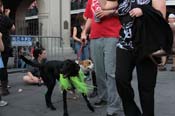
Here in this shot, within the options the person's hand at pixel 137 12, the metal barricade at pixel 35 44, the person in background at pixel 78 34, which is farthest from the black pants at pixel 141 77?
the metal barricade at pixel 35 44

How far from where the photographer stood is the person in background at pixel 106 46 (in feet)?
18.9

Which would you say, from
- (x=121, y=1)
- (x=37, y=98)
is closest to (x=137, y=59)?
(x=121, y=1)

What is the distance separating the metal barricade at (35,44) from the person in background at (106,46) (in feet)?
24.8

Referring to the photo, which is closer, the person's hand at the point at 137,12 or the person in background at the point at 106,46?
the person's hand at the point at 137,12

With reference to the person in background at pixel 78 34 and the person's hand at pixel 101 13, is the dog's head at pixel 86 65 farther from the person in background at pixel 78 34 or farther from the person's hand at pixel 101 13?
the person in background at pixel 78 34

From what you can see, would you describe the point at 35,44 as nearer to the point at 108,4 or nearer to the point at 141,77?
the point at 108,4

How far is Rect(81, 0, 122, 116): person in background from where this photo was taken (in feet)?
18.9

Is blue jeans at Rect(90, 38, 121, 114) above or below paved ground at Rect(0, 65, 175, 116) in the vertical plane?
above

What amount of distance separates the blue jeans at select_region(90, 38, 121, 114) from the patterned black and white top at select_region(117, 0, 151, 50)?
1.24 meters

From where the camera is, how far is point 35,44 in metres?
14.5

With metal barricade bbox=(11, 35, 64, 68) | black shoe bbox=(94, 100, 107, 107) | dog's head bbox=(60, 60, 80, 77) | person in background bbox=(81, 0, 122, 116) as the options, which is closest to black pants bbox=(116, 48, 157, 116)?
person in background bbox=(81, 0, 122, 116)

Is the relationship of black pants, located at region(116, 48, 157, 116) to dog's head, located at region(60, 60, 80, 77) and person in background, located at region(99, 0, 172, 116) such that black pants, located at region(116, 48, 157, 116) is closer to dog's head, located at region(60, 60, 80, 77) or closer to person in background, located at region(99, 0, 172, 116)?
person in background, located at region(99, 0, 172, 116)

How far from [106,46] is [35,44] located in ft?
29.0

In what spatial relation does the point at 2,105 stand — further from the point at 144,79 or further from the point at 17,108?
the point at 144,79
